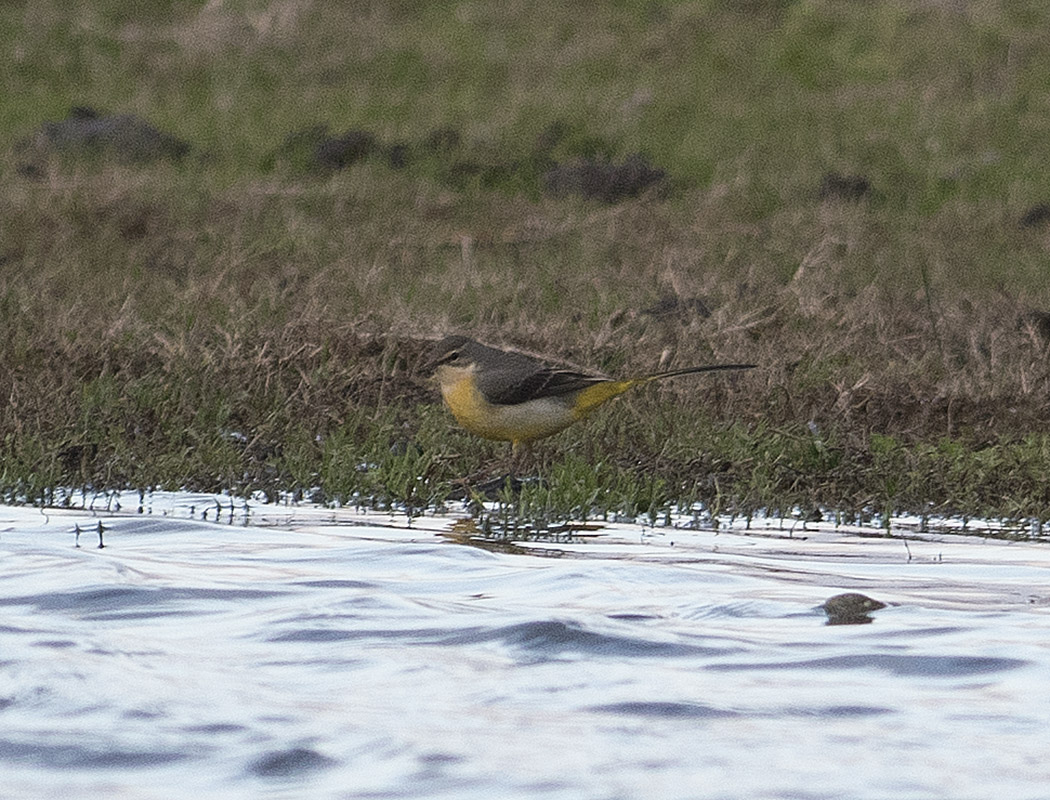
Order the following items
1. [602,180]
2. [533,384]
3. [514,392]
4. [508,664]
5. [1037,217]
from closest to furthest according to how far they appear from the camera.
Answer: [508,664] < [514,392] < [533,384] < [1037,217] < [602,180]

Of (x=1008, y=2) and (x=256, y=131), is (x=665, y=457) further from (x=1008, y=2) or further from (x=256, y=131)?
(x=1008, y=2)

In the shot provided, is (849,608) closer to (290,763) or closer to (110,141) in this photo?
(290,763)

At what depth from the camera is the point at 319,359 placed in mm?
9859

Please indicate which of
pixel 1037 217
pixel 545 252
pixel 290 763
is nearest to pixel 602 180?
pixel 545 252

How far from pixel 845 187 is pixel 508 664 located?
11.4 m

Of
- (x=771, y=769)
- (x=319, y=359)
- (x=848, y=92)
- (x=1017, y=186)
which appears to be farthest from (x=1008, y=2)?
(x=771, y=769)

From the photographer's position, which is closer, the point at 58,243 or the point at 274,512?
the point at 274,512

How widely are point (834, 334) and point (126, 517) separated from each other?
490cm

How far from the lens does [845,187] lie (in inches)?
642

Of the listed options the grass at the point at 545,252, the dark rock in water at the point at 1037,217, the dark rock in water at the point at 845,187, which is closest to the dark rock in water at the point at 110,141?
the grass at the point at 545,252

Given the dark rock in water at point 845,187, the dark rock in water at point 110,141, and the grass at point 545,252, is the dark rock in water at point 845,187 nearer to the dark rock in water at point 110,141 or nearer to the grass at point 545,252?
the grass at point 545,252

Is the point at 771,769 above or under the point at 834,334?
under

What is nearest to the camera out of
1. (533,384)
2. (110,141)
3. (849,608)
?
(849,608)

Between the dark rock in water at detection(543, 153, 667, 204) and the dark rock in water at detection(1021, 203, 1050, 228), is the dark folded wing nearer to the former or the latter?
the dark rock in water at detection(543, 153, 667, 204)
